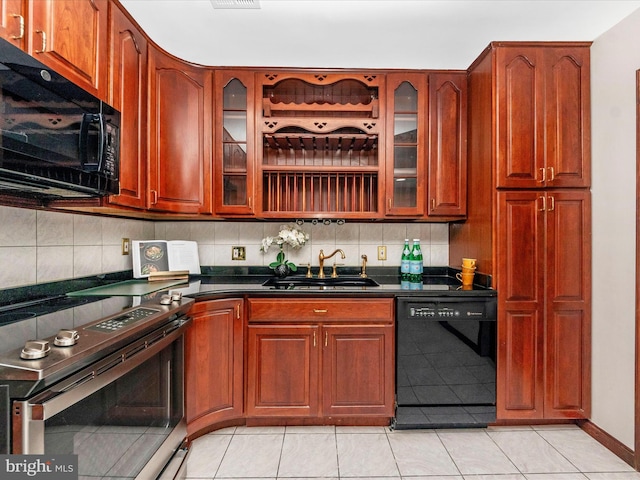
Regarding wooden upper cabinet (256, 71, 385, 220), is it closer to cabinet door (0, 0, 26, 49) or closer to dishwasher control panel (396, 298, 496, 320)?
dishwasher control panel (396, 298, 496, 320)

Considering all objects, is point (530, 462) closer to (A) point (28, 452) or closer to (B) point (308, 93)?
(A) point (28, 452)

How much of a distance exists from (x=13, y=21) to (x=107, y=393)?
128cm

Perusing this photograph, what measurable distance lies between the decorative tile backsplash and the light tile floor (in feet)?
3.86

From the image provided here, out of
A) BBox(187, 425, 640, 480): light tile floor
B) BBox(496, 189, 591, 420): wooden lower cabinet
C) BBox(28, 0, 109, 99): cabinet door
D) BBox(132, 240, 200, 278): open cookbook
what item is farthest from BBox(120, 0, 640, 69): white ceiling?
BBox(187, 425, 640, 480): light tile floor

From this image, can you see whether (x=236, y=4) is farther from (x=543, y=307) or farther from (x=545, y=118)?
(x=543, y=307)

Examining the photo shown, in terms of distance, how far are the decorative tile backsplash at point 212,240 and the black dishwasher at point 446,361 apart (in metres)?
0.69

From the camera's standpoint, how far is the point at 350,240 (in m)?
2.64

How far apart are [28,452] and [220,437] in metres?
1.31

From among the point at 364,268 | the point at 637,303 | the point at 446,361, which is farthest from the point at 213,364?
the point at 637,303

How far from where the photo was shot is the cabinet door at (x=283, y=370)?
2.02 metres

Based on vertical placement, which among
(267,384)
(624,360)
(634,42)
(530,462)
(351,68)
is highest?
(351,68)

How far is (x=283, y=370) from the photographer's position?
2.03 meters

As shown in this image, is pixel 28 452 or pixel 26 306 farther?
pixel 26 306

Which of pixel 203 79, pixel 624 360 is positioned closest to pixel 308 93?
pixel 203 79
